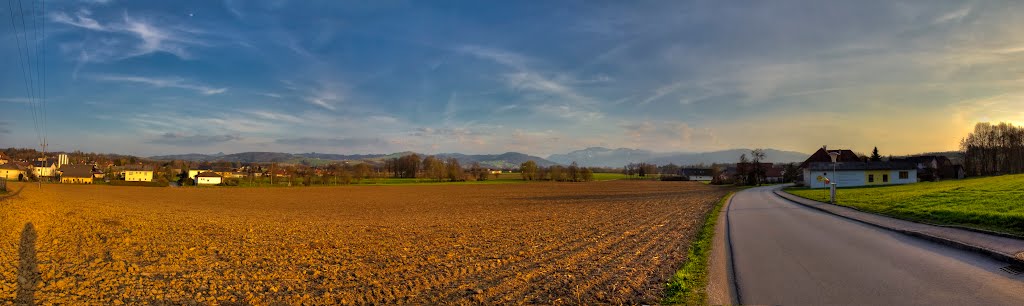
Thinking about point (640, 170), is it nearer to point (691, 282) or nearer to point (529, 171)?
point (529, 171)

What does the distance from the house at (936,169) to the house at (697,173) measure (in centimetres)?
7282

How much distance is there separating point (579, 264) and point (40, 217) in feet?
93.8

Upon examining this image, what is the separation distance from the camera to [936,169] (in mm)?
69062

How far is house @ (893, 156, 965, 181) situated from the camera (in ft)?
209

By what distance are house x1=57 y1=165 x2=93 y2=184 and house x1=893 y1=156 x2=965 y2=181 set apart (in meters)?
161

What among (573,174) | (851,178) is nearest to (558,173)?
(573,174)

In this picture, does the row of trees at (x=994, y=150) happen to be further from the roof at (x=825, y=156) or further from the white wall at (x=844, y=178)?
the white wall at (x=844, y=178)

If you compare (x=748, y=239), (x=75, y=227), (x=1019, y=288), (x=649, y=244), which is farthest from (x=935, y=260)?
(x=75, y=227)

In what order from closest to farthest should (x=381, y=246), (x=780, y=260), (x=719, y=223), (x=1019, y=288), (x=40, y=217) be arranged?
1. (x=1019, y=288)
2. (x=780, y=260)
3. (x=381, y=246)
4. (x=719, y=223)
5. (x=40, y=217)

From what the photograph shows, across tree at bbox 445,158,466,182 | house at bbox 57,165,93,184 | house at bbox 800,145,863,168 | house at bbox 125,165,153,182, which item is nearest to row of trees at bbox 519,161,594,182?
tree at bbox 445,158,466,182

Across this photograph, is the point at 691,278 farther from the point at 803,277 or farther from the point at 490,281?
the point at 490,281

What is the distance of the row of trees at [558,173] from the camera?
13038cm

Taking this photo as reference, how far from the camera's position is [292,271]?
10945 millimetres

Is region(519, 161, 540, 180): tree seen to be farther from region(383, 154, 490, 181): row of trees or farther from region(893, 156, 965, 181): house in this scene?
region(893, 156, 965, 181): house
